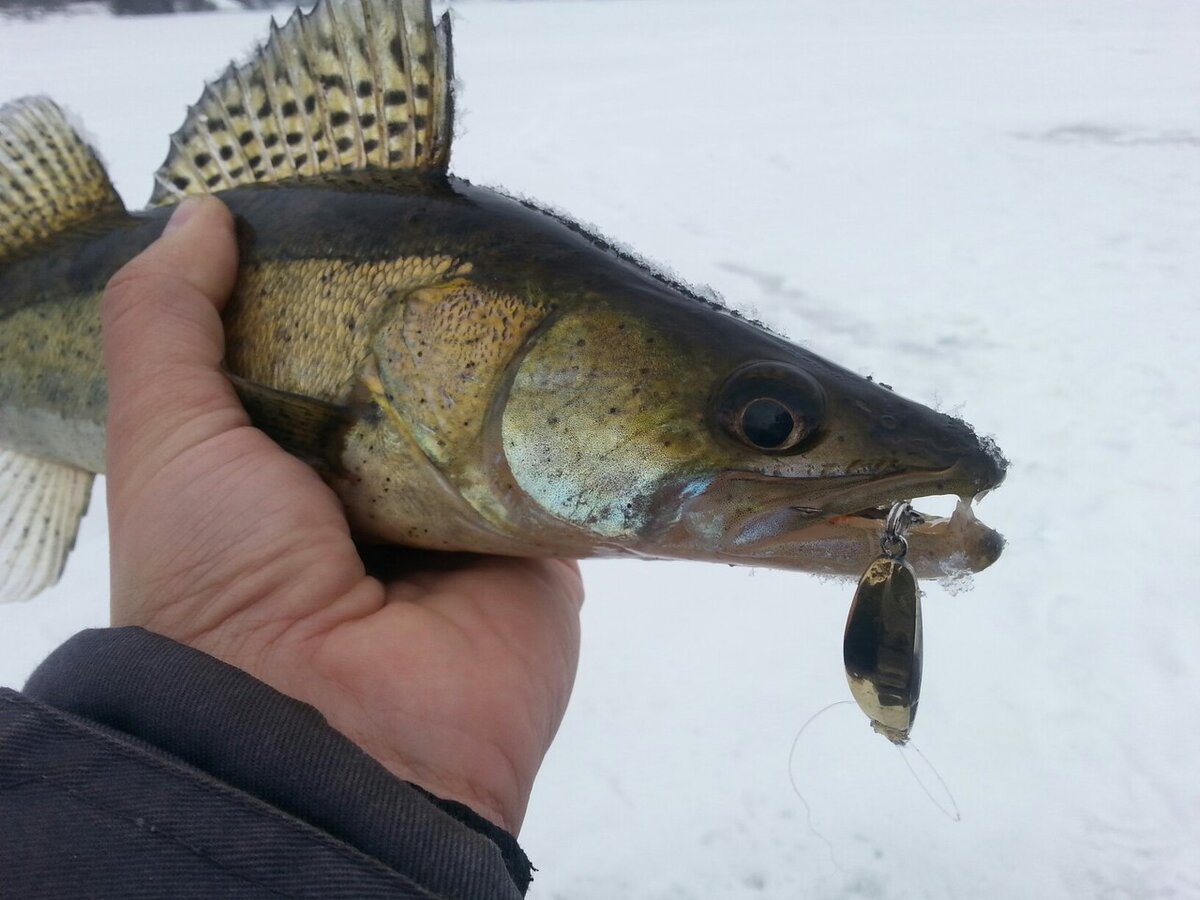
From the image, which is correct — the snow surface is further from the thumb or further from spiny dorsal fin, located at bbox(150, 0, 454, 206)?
the thumb

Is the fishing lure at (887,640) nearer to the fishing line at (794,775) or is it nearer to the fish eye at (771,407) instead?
the fish eye at (771,407)

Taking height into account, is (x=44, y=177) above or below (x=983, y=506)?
above

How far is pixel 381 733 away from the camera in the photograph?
1.33 meters

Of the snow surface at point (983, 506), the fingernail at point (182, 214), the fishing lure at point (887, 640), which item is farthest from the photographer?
the snow surface at point (983, 506)

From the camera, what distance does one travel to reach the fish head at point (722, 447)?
136 cm

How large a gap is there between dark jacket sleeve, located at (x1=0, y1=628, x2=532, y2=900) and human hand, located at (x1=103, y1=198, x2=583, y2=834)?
177 mm

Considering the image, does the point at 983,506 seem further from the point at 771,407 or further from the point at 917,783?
the point at 771,407

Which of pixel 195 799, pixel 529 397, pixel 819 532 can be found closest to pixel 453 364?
pixel 529 397

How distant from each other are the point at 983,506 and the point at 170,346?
9.82 ft

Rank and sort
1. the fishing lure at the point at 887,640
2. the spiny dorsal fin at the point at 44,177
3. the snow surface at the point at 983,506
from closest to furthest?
the fishing lure at the point at 887,640 < the spiny dorsal fin at the point at 44,177 < the snow surface at the point at 983,506

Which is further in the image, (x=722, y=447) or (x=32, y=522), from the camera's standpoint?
(x=32, y=522)

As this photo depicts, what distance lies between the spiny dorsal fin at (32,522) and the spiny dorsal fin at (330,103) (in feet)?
3.13

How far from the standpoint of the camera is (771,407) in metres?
1.40

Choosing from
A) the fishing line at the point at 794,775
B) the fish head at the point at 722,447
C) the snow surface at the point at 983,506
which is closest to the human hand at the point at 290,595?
the fish head at the point at 722,447
